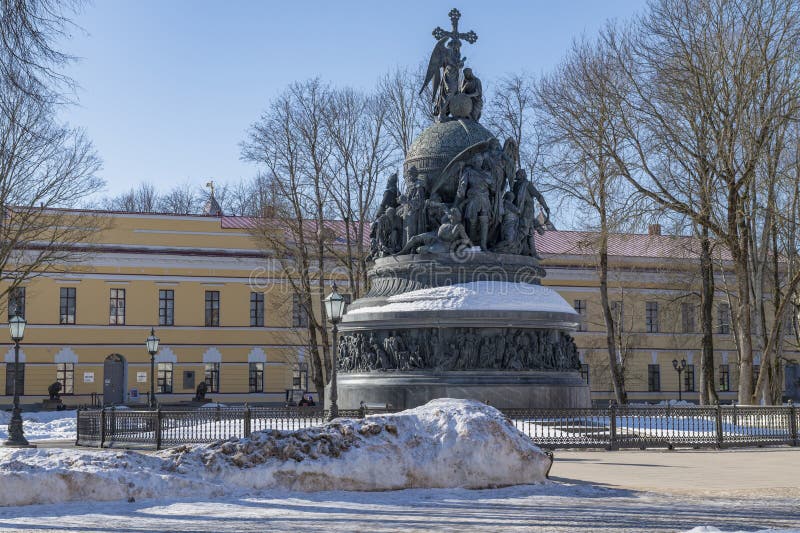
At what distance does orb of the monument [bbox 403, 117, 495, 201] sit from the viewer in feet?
88.3

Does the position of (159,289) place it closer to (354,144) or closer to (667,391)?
(354,144)

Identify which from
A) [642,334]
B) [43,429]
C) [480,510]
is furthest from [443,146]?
[642,334]

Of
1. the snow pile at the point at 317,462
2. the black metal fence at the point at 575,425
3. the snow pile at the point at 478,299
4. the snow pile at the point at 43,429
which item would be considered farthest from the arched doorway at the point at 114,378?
the snow pile at the point at 317,462

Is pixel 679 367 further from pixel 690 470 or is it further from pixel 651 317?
pixel 690 470

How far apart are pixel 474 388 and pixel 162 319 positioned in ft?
114

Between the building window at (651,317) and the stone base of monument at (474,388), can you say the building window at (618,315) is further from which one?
the stone base of monument at (474,388)

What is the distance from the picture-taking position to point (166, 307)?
56.1 m

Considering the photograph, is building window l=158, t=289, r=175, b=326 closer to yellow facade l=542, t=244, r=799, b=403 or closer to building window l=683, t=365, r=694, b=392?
yellow facade l=542, t=244, r=799, b=403

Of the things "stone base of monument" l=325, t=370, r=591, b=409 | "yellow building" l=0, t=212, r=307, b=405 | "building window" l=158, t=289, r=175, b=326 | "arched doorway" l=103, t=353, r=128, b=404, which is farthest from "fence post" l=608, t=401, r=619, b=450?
"building window" l=158, t=289, r=175, b=326

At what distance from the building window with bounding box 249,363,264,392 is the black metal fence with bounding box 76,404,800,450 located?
115ft

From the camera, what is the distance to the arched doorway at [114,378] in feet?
179

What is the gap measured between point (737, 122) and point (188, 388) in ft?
116

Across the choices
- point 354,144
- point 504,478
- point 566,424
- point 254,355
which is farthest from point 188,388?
point 504,478

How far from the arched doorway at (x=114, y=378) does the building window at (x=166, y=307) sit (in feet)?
8.96
